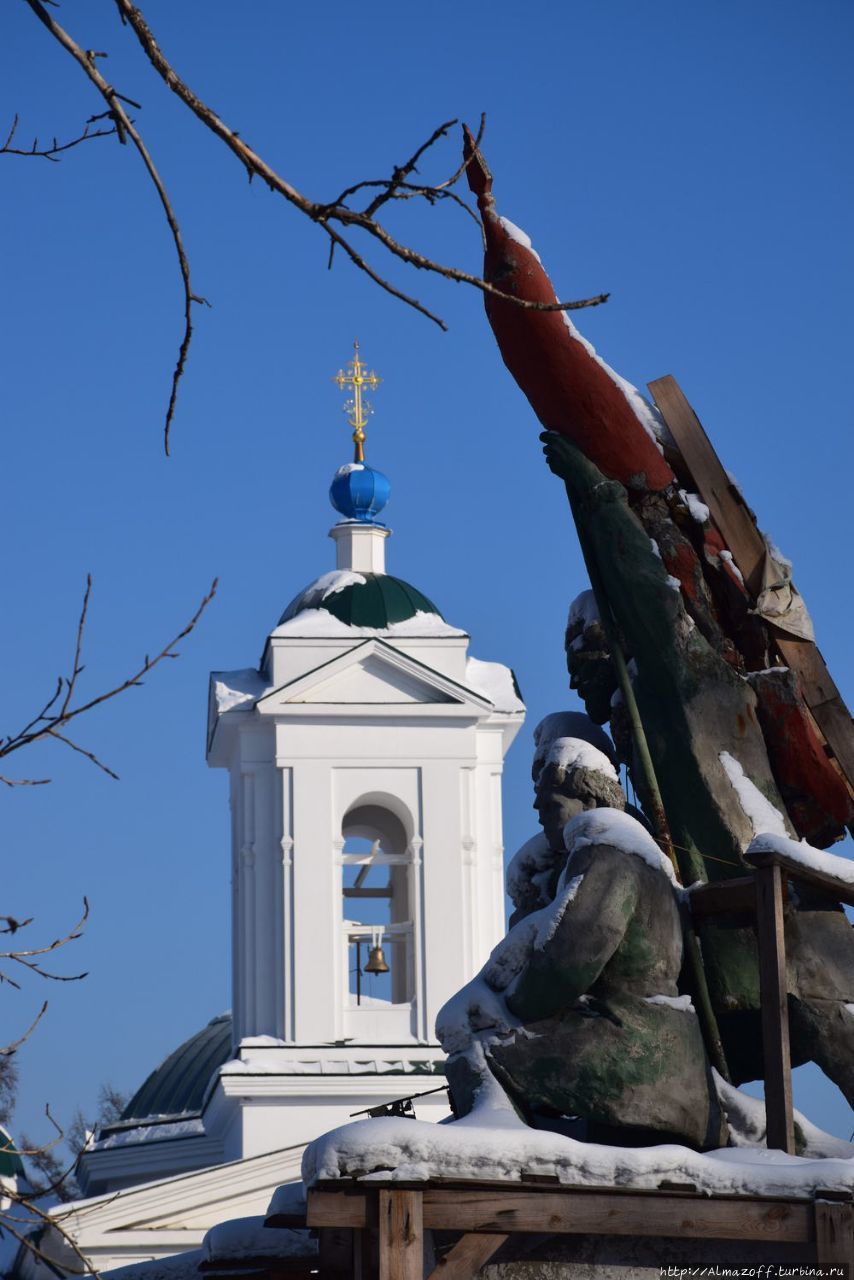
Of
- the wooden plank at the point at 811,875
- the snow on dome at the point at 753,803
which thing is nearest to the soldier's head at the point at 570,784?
the snow on dome at the point at 753,803

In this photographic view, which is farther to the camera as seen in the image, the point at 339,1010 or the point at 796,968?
the point at 339,1010

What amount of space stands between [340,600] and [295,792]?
2.21m

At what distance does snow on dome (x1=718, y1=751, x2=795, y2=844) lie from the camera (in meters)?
10.6

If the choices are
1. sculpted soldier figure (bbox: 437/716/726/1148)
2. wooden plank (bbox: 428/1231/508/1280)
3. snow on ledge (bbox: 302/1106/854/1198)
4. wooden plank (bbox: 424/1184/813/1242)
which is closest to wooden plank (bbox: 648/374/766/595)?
sculpted soldier figure (bbox: 437/716/726/1148)

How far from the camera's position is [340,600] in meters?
30.4

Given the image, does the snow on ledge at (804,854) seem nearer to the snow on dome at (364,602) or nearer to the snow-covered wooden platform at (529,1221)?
the snow-covered wooden platform at (529,1221)

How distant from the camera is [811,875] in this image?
1012 centimetres

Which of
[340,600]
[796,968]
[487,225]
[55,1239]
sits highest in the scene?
[340,600]

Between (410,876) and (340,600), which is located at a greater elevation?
(340,600)

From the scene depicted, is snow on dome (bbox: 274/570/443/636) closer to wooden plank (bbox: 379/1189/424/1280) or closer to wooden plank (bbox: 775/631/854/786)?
wooden plank (bbox: 775/631/854/786)

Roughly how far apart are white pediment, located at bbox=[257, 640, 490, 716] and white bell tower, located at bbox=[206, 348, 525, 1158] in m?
0.02

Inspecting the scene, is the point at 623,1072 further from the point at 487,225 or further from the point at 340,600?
the point at 340,600

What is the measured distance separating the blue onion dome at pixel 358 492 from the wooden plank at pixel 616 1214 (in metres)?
21.5

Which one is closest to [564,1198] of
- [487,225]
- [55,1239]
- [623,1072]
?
[623,1072]
